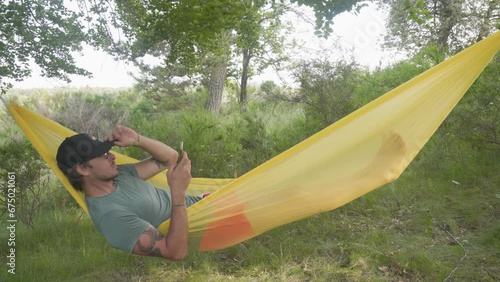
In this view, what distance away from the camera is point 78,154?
162 cm

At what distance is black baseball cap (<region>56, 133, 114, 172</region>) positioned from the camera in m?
1.61

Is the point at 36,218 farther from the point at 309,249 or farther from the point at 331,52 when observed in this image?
the point at 331,52

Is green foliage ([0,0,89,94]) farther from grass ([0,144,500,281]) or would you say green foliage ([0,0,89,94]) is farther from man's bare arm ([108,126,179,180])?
man's bare arm ([108,126,179,180])

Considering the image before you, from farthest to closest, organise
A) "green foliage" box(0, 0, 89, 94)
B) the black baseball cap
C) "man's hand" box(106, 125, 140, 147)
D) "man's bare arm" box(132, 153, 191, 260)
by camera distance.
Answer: "green foliage" box(0, 0, 89, 94) → "man's hand" box(106, 125, 140, 147) → the black baseball cap → "man's bare arm" box(132, 153, 191, 260)

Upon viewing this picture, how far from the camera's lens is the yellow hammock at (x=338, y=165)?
5.37 ft

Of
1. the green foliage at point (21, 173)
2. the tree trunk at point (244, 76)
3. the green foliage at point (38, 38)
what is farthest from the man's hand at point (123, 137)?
the tree trunk at point (244, 76)

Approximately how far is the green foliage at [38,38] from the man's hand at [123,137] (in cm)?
158

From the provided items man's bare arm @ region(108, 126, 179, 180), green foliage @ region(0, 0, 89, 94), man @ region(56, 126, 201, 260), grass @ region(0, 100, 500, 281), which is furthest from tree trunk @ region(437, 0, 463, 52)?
man @ region(56, 126, 201, 260)

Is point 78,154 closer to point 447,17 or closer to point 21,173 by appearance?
point 21,173

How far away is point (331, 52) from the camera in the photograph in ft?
11.8

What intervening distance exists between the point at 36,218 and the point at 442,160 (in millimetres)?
3707

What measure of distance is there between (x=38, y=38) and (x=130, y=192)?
2232 mm

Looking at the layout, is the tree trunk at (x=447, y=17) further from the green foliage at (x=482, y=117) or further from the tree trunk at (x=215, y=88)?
the green foliage at (x=482, y=117)

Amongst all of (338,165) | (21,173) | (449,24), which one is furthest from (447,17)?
(21,173)
